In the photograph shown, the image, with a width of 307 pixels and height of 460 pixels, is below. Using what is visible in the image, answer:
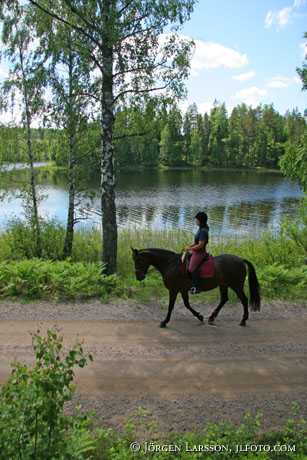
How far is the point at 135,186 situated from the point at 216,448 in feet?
152

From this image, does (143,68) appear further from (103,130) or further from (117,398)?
(117,398)

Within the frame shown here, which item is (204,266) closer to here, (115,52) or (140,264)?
(140,264)

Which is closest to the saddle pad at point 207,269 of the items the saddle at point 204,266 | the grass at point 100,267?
the saddle at point 204,266

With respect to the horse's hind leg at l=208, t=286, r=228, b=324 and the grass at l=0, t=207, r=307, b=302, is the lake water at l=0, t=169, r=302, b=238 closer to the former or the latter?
the grass at l=0, t=207, r=307, b=302

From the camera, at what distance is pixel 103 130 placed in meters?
11.6

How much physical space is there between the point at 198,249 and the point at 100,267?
4303 millimetres

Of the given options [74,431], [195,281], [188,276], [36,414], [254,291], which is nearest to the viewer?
[36,414]

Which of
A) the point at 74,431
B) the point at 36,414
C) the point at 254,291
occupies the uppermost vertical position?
the point at 36,414

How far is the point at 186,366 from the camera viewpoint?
6805 millimetres

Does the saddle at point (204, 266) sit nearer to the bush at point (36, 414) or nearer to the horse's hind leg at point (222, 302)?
the horse's hind leg at point (222, 302)

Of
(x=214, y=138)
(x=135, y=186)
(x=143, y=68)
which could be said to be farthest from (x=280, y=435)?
(x=214, y=138)

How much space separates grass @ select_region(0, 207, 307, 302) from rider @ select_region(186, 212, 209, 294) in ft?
5.74

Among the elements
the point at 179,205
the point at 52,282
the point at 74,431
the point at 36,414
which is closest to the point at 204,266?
the point at 52,282

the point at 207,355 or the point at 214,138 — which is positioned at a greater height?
the point at 214,138
